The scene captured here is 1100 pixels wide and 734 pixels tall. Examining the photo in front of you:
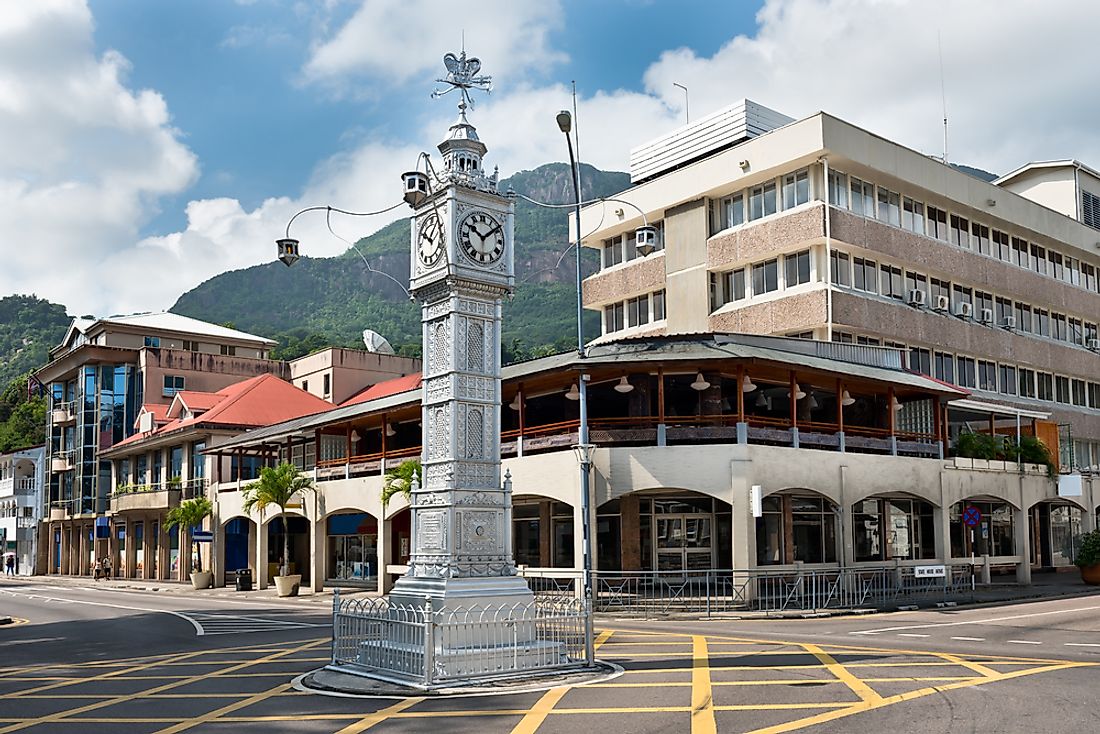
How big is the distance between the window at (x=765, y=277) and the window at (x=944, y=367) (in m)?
8.46

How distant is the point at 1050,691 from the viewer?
1303 cm

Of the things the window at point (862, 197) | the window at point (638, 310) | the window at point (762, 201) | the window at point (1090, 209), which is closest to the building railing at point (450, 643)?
the window at point (862, 197)

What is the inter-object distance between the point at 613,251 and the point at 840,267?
609 inches

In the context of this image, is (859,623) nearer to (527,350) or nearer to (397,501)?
(397,501)

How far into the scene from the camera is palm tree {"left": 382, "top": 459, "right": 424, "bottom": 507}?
118 ft

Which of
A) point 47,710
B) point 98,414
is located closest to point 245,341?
point 98,414

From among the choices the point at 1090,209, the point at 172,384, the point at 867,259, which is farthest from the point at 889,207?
the point at 172,384

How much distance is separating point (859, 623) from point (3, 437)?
96.8 metres

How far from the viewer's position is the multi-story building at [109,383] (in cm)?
6812

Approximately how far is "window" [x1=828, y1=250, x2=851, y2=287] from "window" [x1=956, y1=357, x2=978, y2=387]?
877 centimetres

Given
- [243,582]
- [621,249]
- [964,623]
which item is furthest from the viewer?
[621,249]

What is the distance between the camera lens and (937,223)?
4966cm

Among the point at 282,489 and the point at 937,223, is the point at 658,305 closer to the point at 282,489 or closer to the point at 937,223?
the point at 937,223

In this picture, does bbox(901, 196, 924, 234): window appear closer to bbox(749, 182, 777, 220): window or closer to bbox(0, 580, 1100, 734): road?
bbox(749, 182, 777, 220): window
